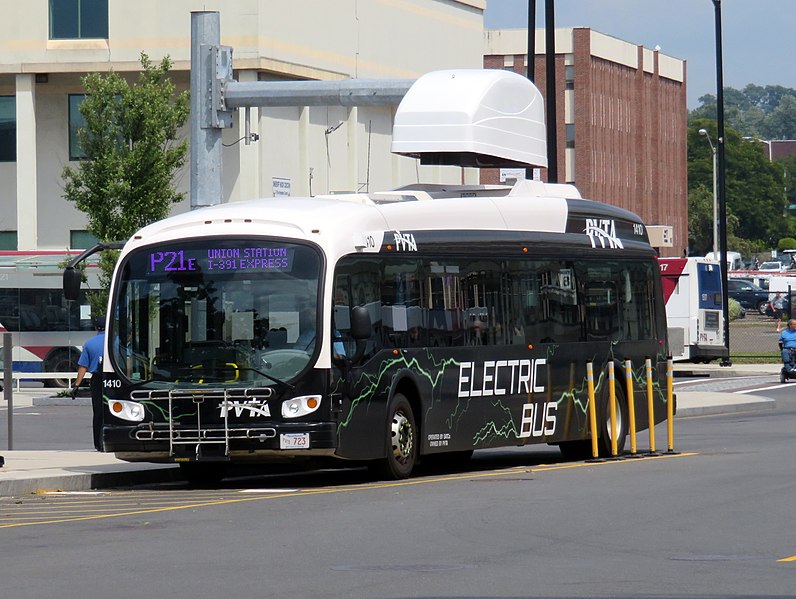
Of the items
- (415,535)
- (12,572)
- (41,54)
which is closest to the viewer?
(12,572)

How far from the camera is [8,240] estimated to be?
47.4m

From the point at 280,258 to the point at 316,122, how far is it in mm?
31435

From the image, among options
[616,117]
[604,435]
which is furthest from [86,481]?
[616,117]

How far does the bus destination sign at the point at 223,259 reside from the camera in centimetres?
1702

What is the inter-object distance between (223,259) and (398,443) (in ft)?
8.75

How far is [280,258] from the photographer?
670 inches

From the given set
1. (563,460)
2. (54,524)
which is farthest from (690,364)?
(54,524)

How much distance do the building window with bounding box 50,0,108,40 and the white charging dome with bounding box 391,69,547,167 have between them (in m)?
24.8

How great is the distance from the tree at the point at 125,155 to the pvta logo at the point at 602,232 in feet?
54.5

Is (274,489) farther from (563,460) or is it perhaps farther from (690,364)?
(690,364)

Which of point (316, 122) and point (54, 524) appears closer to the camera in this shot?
point (54, 524)

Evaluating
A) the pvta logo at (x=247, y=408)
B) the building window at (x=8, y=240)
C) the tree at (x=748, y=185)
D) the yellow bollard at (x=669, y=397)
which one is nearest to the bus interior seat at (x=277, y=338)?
the pvta logo at (x=247, y=408)

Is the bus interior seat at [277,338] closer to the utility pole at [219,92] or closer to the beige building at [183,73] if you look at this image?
the utility pole at [219,92]

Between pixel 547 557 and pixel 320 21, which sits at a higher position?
pixel 320 21
